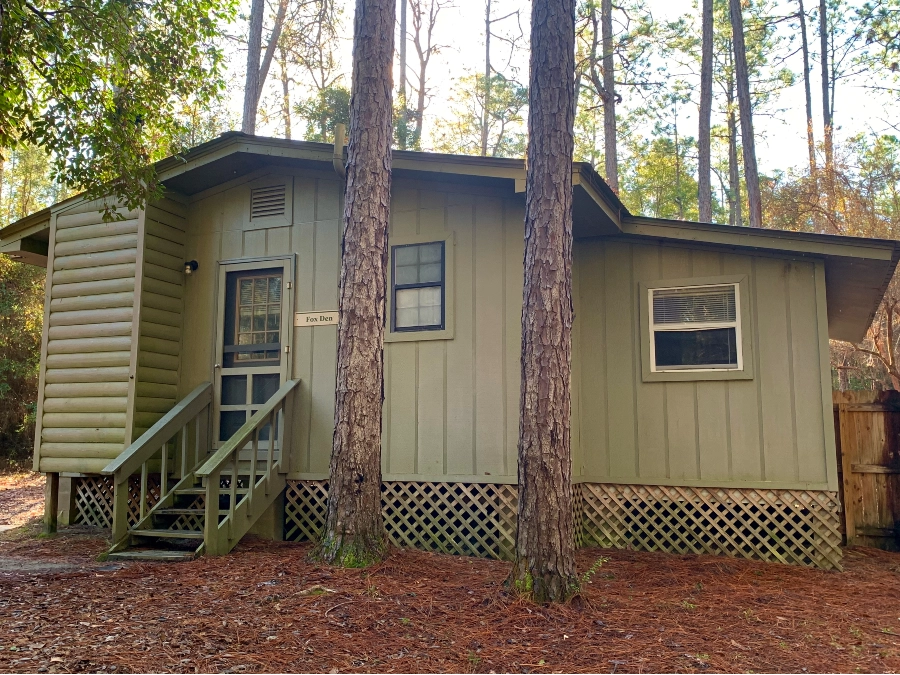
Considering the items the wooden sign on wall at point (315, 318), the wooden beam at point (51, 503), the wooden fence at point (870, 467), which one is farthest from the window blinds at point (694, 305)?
the wooden beam at point (51, 503)

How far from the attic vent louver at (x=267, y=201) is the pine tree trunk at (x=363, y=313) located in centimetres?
218

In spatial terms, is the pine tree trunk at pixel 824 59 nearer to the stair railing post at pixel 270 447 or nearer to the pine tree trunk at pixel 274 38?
the pine tree trunk at pixel 274 38

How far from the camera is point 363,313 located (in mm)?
5828

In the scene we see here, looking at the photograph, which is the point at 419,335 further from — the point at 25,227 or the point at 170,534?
the point at 25,227

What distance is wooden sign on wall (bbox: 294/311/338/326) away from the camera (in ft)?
25.0

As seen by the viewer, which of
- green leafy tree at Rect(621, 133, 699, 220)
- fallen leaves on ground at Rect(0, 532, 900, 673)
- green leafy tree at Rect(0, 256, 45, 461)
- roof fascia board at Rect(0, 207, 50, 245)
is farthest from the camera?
green leafy tree at Rect(621, 133, 699, 220)

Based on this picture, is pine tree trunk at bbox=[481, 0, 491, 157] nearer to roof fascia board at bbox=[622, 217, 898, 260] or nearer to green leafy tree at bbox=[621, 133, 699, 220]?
green leafy tree at bbox=[621, 133, 699, 220]

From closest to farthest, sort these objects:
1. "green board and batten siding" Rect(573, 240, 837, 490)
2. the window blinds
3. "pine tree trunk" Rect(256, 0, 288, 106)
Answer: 1. "green board and batten siding" Rect(573, 240, 837, 490)
2. the window blinds
3. "pine tree trunk" Rect(256, 0, 288, 106)

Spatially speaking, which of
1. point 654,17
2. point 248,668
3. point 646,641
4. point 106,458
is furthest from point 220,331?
point 654,17

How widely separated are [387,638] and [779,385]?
4476 mm

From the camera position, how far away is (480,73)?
24625 millimetres

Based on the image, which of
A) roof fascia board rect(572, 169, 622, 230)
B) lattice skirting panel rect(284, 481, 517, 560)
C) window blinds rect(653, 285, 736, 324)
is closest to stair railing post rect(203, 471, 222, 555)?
lattice skirting panel rect(284, 481, 517, 560)

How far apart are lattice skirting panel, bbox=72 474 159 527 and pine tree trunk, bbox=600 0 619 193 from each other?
12995mm

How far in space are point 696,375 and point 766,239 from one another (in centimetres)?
139
